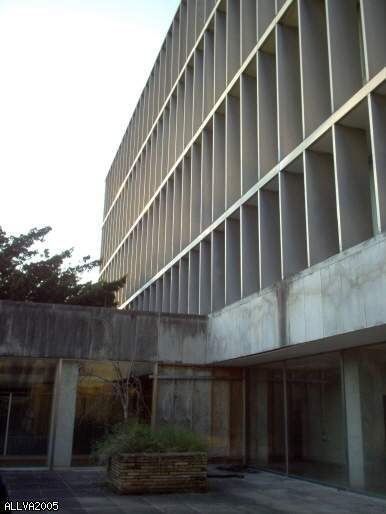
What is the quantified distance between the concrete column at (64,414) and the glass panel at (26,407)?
29 cm

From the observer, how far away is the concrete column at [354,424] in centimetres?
1242

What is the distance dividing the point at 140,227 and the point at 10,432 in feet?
57.6

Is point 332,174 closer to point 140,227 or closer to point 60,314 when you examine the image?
point 60,314

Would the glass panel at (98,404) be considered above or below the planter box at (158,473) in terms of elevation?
above

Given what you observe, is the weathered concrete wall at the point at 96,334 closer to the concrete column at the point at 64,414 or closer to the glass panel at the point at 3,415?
the concrete column at the point at 64,414

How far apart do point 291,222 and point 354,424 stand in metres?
5.48

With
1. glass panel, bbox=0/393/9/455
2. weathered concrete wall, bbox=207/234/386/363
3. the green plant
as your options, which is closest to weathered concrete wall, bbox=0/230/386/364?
weathered concrete wall, bbox=207/234/386/363

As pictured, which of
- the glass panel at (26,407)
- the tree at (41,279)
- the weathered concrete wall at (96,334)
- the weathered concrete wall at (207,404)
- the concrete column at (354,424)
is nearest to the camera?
A: the concrete column at (354,424)

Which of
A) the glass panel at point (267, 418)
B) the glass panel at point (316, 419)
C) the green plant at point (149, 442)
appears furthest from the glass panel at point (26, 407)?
the glass panel at point (316, 419)

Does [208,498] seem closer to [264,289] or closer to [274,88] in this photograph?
[264,289]

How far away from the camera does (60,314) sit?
16.9 metres

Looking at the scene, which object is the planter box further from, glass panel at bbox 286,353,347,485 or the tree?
Answer: the tree

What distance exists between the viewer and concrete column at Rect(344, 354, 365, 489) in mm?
12422

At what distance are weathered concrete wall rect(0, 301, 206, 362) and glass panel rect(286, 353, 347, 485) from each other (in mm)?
4064
